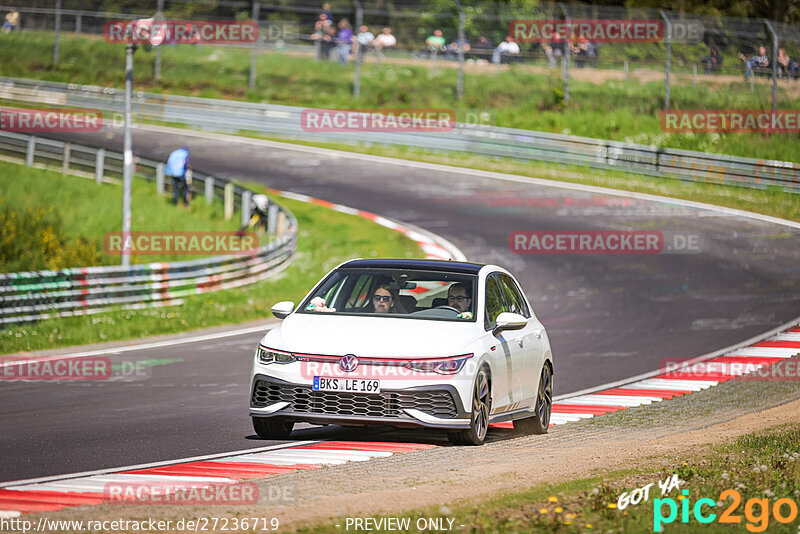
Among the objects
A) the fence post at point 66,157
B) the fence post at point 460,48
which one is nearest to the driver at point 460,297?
the fence post at point 460,48

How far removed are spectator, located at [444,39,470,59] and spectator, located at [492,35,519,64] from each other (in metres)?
1.13

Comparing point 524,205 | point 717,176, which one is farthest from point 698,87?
point 524,205

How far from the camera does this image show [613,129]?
39.8 meters

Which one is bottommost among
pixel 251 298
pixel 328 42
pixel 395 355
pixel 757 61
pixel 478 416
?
pixel 251 298

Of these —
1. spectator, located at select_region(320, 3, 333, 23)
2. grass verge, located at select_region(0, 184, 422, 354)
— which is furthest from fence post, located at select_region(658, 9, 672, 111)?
spectator, located at select_region(320, 3, 333, 23)

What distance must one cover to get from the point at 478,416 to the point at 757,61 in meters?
28.1

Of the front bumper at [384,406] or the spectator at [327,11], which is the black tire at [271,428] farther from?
the spectator at [327,11]

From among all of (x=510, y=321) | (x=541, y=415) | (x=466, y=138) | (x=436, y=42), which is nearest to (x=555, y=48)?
(x=466, y=138)

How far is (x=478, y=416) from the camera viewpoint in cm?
973

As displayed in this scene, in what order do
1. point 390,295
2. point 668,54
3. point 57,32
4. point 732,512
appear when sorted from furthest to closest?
point 57,32, point 668,54, point 390,295, point 732,512

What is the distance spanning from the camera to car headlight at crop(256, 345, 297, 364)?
31.3 feet

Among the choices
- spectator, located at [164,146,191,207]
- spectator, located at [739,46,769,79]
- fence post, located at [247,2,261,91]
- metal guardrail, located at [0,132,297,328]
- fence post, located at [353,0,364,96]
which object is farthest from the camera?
fence post, located at [353,0,364,96]

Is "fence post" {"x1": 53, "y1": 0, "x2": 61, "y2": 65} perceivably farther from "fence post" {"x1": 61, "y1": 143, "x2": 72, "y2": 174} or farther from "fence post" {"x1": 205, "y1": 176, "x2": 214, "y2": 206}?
"fence post" {"x1": 205, "y1": 176, "x2": 214, "y2": 206}

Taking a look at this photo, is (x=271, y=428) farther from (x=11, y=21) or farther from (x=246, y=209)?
(x=11, y=21)
